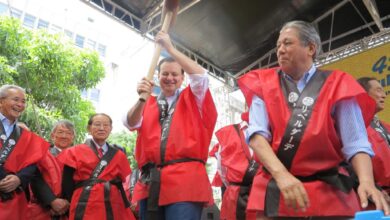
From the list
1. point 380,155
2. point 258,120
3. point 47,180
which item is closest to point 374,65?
point 380,155

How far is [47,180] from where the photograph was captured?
313 cm

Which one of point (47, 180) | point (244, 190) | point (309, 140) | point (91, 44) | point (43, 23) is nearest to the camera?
point (309, 140)

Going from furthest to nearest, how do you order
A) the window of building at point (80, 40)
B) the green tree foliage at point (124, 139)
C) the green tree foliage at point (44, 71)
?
the window of building at point (80, 40), the green tree foliage at point (124, 139), the green tree foliage at point (44, 71)

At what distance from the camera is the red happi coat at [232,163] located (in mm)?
3338

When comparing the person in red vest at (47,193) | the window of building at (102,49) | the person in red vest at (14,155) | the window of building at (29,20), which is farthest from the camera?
the window of building at (102,49)

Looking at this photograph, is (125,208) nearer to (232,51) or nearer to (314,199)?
(314,199)

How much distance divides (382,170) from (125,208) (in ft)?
6.73

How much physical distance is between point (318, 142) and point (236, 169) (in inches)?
77.0

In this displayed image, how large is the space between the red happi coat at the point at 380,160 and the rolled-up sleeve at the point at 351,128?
108 cm

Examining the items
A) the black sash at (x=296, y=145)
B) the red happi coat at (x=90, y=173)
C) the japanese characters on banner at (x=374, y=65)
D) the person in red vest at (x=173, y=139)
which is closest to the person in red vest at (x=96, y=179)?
the red happi coat at (x=90, y=173)

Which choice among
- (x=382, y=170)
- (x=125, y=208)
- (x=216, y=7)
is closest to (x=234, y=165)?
(x=125, y=208)

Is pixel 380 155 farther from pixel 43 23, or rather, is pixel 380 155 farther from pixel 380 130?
pixel 43 23

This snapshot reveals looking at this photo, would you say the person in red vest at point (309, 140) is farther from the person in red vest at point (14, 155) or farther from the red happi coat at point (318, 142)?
the person in red vest at point (14, 155)

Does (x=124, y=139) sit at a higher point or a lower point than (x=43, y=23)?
lower
